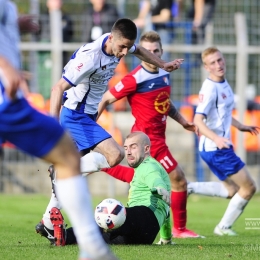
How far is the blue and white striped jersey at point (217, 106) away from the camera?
9.37 metres

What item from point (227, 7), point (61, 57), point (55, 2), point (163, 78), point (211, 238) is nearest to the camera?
point (211, 238)

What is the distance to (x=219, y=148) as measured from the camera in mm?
9156

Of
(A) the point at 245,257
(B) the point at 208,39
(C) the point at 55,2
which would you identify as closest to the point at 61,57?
(C) the point at 55,2

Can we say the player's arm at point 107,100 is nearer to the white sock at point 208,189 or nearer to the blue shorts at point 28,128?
the white sock at point 208,189

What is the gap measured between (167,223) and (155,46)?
2578 mm

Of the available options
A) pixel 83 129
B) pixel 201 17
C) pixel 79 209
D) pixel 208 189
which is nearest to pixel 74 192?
pixel 79 209

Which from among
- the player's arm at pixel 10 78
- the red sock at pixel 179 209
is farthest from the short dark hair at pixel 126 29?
the player's arm at pixel 10 78

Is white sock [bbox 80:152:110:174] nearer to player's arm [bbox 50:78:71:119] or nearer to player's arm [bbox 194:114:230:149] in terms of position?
player's arm [bbox 50:78:71:119]

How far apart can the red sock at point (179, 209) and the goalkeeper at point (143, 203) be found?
4.91 feet

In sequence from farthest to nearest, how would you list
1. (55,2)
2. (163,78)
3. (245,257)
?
(55,2) → (163,78) → (245,257)

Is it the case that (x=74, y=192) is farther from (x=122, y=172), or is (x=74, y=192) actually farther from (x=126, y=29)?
(x=122, y=172)

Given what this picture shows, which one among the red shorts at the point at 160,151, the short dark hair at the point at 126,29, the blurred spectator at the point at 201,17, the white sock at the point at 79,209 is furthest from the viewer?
the blurred spectator at the point at 201,17

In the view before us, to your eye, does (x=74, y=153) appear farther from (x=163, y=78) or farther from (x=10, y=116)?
(x=163, y=78)

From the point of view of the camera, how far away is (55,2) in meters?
16.7
